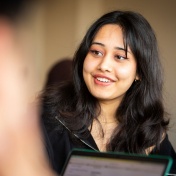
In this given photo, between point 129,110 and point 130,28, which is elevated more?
point 130,28

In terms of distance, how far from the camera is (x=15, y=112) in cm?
66

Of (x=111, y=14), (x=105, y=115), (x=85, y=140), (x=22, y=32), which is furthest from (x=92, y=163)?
(x=111, y=14)

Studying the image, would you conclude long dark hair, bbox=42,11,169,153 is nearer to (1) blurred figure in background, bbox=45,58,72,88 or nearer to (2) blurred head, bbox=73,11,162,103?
(2) blurred head, bbox=73,11,162,103

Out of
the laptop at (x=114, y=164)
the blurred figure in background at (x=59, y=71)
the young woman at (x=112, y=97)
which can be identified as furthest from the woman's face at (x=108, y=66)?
the blurred figure in background at (x=59, y=71)

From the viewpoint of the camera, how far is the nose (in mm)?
1454

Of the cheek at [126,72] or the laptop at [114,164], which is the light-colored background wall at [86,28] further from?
the laptop at [114,164]

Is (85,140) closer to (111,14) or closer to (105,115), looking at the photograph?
(105,115)

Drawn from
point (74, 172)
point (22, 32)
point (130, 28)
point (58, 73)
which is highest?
point (22, 32)

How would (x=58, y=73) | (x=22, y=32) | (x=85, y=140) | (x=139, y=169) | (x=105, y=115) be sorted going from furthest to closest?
1. (x=58, y=73)
2. (x=105, y=115)
3. (x=85, y=140)
4. (x=139, y=169)
5. (x=22, y=32)

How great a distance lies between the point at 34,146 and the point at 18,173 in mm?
72

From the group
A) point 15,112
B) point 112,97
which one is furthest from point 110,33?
point 15,112

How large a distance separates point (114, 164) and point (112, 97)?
747 mm

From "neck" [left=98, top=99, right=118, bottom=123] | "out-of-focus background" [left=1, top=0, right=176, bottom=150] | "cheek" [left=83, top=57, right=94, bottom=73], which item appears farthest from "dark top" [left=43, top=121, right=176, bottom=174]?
"out-of-focus background" [left=1, top=0, right=176, bottom=150]

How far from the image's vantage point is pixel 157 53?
1635 millimetres
